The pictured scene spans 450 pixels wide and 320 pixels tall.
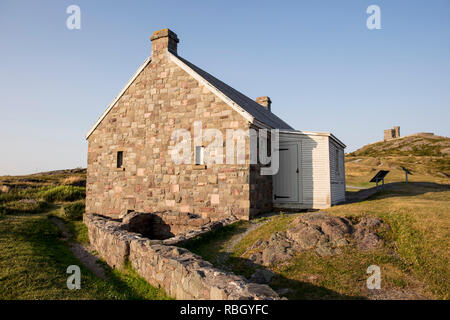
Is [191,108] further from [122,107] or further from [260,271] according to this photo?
[260,271]

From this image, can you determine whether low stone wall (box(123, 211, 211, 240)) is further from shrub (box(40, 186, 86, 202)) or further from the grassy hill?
→ the grassy hill

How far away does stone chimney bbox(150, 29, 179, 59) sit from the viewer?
13.0 m

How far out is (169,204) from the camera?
1212cm

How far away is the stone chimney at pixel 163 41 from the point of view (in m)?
13.0

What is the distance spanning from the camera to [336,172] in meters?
14.3

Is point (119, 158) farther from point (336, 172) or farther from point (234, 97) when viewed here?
point (336, 172)

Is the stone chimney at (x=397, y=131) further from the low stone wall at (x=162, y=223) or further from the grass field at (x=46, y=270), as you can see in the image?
the grass field at (x=46, y=270)

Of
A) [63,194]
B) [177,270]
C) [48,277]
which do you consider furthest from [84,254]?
[63,194]

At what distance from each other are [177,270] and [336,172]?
11255 millimetres

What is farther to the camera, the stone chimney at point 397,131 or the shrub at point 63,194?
the stone chimney at point 397,131

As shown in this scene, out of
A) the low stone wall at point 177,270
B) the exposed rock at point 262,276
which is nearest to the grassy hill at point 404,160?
the exposed rock at point 262,276

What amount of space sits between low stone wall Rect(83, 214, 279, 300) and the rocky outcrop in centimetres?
187

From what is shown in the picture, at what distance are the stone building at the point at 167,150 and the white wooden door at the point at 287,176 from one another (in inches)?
8.0

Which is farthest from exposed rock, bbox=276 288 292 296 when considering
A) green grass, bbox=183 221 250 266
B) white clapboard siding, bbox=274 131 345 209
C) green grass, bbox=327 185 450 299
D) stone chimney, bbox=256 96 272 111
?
stone chimney, bbox=256 96 272 111
